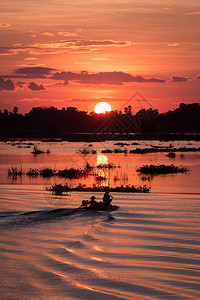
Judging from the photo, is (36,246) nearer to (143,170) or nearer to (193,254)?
(193,254)

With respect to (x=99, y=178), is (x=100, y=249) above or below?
below

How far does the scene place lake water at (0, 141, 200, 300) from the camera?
14.6m

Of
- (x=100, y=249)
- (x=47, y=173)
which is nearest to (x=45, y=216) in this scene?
(x=100, y=249)

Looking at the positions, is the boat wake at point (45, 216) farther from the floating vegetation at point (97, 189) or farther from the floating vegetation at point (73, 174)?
the floating vegetation at point (73, 174)

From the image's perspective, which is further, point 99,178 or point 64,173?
point 64,173

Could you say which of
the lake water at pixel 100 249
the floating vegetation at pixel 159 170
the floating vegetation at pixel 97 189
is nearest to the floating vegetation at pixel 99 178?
the floating vegetation at pixel 97 189

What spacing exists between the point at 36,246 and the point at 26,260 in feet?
6.79

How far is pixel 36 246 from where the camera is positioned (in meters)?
19.9

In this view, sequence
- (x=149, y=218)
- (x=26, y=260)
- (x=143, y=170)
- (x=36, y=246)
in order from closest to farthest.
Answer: (x=26, y=260), (x=36, y=246), (x=149, y=218), (x=143, y=170)

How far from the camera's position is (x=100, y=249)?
19.5m

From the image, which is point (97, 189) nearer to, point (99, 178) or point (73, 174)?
point (99, 178)

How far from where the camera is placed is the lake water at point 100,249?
14633 mm

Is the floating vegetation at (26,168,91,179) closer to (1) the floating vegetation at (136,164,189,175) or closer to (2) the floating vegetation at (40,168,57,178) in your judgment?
(2) the floating vegetation at (40,168,57,178)

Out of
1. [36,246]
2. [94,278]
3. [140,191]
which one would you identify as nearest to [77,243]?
[36,246]
